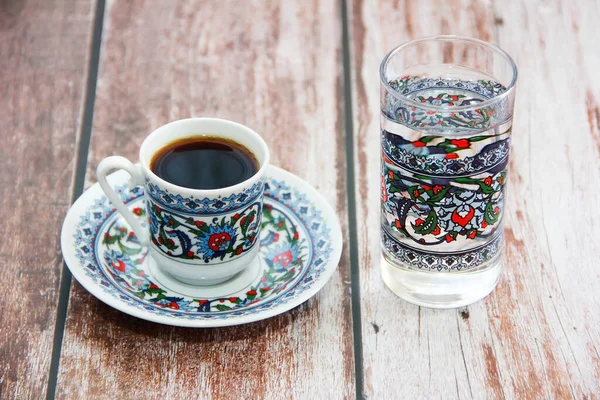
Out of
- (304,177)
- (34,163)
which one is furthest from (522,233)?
(34,163)

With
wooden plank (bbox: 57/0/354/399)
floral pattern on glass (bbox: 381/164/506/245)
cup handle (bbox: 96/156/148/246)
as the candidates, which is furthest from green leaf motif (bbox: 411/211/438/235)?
cup handle (bbox: 96/156/148/246)

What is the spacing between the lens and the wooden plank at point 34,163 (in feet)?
2.79

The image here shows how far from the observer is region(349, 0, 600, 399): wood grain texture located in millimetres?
834

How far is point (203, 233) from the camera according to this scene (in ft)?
2.81

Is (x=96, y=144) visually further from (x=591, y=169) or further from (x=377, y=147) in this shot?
(x=591, y=169)

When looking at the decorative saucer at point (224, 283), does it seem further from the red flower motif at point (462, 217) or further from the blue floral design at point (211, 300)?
the red flower motif at point (462, 217)

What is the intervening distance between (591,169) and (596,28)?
0.31 meters

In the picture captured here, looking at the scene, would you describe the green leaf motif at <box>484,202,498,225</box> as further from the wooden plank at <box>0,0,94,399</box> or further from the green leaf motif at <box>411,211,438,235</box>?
the wooden plank at <box>0,0,94,399</box>

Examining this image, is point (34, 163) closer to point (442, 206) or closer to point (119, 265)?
point (119, 265)

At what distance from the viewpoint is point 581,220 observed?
39.5 inches

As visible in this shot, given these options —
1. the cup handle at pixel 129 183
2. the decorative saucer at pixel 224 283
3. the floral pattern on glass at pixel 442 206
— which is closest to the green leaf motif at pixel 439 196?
the floral pattern on glass at pixel 442 206

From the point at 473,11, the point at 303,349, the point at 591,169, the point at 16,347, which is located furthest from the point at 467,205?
the point at 473,11

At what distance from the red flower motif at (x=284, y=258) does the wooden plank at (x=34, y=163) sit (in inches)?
8.7

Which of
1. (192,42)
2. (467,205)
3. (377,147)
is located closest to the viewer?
(467,205)
